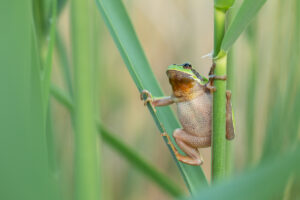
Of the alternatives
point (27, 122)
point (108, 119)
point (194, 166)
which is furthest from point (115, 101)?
point (27, 122)

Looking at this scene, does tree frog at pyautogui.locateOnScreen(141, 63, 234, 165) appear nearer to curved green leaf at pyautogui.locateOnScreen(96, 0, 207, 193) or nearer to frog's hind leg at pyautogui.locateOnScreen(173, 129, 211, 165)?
frog's hind leg at pyautogui.locateOnScreen(173, 129, 211, 165)

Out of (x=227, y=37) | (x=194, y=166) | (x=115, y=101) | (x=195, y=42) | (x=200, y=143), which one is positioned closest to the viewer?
A: (x=227, y=37)

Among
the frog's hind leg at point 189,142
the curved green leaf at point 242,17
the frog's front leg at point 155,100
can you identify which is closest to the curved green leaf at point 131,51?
the frog's front leg at point 155,100

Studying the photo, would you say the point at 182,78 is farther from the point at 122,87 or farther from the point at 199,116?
the point at 122,87

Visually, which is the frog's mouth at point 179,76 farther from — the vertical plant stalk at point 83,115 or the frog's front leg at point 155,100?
the vertical plant stalk at point 83,115

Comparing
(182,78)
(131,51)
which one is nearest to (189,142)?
(182,78)

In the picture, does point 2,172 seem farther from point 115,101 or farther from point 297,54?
point 115,101

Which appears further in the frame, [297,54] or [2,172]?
[297,54]
